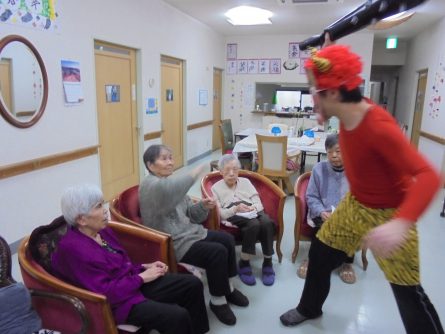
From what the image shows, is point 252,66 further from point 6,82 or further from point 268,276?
point 268,276

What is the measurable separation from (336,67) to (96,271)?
1203 mm

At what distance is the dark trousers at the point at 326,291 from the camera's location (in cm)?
141

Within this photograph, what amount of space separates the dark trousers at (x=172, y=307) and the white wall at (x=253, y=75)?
6.62 m

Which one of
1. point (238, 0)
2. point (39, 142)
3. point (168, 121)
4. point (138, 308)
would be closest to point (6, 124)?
point (39, 142)

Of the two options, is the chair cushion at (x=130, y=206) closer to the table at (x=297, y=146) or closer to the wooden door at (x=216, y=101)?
the table at (x=297, y=146)

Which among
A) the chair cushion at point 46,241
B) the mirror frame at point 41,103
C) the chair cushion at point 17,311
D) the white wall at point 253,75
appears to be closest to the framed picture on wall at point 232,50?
the white wall at point 253,75

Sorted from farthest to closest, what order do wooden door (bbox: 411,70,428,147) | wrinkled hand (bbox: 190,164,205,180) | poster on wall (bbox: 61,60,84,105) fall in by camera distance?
wooden door (bbox: 411,70,428,147)
poster on wall (bbox: 61,60,84,105)
wrinkled hand (bbox: 190,164,205,180)

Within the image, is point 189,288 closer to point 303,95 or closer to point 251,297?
point 251,297

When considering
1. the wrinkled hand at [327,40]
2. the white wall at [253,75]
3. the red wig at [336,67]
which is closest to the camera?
the red wig at [336,67]

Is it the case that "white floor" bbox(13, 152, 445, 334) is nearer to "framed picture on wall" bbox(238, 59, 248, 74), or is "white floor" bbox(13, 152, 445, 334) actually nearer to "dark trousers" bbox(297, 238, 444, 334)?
"dark trousers" bbox(297, 238, 444, 334)

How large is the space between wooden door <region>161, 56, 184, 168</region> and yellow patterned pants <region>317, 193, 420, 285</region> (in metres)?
3.89

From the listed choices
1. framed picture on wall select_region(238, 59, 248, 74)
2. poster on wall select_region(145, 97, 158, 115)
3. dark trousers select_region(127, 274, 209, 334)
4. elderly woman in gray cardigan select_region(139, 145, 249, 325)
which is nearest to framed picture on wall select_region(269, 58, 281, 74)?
framed picture on wall select_region(238, 59, 248, 74)

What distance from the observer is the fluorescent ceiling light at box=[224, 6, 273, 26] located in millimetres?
5457

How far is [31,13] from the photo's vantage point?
9.21 ft
